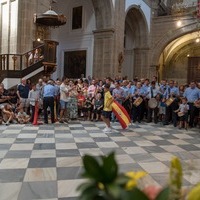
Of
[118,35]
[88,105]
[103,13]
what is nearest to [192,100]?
[88,105]

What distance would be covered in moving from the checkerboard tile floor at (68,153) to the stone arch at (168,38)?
1342cm

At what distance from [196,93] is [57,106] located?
5.23 m

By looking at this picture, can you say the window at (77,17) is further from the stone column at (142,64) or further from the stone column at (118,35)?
the stone column at (142,64)

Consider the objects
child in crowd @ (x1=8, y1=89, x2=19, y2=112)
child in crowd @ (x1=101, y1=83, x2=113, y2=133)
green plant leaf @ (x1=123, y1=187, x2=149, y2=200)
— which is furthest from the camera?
child in crowd @ (x1=8, y1=89, x2=19, y2=112)

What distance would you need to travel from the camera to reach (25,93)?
9.92 meters

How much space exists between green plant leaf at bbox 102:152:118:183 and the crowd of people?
26.6 ft

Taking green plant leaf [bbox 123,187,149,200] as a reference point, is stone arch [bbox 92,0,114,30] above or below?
above

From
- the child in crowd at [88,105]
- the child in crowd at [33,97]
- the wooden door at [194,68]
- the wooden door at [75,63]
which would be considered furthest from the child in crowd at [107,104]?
the wooden door at [194,68]

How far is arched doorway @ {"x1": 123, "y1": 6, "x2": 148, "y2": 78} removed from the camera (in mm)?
21453

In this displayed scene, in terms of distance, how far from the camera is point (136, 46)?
2212 cm

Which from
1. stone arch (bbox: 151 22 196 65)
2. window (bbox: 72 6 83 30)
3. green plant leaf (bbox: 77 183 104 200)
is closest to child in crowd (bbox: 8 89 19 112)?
green plant leaf (bbox: 77 183 104 200)

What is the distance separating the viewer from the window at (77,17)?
739 inches

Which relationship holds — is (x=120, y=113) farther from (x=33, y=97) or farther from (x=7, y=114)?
(x=7, y=114)

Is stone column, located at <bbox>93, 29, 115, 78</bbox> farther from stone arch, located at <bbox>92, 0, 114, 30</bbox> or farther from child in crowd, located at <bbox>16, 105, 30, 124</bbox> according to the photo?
child in crowd, located at <bbox>16, 105, 30, 124</bbox>
